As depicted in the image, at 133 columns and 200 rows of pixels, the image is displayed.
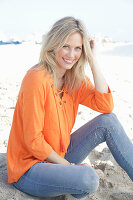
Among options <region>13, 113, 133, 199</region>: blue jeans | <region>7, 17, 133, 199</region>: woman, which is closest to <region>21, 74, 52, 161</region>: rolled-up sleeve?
<region>7, 17, 133, 199</region>: woman

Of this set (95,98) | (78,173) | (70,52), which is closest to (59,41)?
(70,52)

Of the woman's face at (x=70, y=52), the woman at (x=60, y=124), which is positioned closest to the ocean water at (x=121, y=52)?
the woman at (x=60, y=124)

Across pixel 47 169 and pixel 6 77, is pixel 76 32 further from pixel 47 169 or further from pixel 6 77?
pixel 6 77

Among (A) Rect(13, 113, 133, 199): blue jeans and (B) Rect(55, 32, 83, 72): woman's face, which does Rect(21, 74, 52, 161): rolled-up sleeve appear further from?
(B) Rect(55, 32, 83, 72): woman's face

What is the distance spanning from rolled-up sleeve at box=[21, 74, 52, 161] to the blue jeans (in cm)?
11

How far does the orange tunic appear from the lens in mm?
1725

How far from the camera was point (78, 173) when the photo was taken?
1677 mm

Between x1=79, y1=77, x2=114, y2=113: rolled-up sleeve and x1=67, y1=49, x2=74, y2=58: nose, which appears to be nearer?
x1=67, y1=49, x2=74, y2=58: nose

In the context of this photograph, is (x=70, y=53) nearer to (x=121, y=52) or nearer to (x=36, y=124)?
(x=36, y=124)

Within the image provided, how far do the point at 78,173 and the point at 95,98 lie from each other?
0.73 meters

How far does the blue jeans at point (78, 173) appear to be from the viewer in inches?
65.7

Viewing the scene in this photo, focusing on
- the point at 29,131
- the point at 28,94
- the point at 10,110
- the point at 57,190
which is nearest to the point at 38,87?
the point at 28,94

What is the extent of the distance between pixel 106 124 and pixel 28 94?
69cm

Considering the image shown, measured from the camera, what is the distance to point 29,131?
1.73 metres
